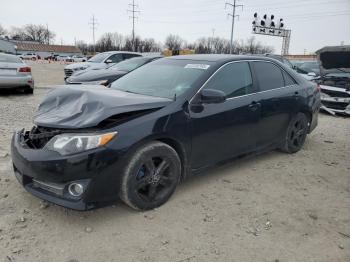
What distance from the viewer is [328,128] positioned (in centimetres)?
802

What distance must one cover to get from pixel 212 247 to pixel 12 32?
129977 millimetres

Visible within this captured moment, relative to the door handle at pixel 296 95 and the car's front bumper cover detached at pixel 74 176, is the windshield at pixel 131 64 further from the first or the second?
the car's front bumper cover detached at pixel 74 176

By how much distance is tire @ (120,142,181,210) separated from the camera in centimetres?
329

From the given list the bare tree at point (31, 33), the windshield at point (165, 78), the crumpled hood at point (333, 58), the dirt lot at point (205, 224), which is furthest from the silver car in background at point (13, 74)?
the bare tree at point (31, 33)

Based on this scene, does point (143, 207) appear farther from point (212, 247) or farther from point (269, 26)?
point (269, 26)

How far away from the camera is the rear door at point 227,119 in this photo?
3.86m

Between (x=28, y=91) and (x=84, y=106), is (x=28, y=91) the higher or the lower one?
the lower one

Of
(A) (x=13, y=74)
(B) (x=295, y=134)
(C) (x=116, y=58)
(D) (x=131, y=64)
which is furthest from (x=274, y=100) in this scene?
(C) (x=116, y=58)

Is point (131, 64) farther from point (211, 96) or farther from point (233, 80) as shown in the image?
point (211, 96)

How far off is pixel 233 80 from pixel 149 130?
155 centimetres

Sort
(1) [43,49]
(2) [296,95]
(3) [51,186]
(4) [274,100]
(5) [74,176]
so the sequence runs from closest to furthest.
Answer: (5) [74,176] < (3) [51,186] < (4) [274,100] < (2) [296,95] < (1) [43,49]

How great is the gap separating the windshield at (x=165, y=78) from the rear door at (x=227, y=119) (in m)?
0.23

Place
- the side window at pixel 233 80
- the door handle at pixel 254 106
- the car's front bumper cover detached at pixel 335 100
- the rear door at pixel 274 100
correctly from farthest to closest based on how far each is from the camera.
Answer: the car's front bumper cover detached at pixel 335 100
the rear door at pixel 274 100
the door handle at pixel 254 106
the side window at pixel 233 80

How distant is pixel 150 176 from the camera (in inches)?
137
